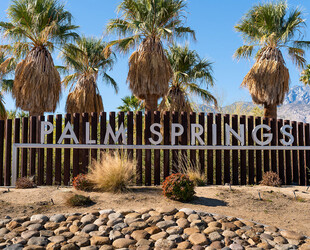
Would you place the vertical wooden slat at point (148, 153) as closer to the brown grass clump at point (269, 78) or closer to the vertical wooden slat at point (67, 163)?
the vertical wooden slat at point (67, 163)

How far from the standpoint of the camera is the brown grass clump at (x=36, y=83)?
535 inches

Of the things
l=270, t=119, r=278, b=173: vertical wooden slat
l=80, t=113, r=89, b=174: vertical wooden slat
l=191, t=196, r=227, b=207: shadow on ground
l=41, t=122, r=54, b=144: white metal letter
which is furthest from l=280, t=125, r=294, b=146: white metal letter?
l=41, t=122, r=54, b=144: white metal letter

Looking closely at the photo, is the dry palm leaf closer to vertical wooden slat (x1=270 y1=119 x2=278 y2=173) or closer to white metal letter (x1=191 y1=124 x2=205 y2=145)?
white metal letter (x1=191 y1=124 x2=205 y2=145)

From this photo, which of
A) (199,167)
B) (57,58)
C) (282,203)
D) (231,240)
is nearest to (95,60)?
(57,58)

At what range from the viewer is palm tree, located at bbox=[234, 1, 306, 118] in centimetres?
1452

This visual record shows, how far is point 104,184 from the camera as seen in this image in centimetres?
777

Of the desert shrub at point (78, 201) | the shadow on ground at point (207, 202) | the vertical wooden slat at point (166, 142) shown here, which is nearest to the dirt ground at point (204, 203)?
the shadow on ground at point (207, 202)

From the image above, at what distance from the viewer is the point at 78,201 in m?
6.93

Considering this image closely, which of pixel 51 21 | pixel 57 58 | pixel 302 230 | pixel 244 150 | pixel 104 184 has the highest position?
pixel 51 21

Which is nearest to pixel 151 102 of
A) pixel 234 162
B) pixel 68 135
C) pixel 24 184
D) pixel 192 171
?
pixel 234 162

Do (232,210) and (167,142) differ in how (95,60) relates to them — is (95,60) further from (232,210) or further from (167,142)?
(232,210)

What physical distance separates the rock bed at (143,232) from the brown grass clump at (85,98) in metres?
11.5

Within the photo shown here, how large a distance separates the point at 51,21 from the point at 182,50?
709cm

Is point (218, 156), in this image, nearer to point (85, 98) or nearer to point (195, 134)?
point (195, 134)
